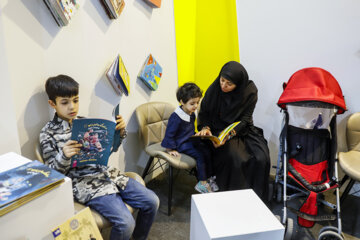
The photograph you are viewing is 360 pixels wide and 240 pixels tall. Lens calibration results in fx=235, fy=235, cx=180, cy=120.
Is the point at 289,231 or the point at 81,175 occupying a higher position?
the point at 81,175

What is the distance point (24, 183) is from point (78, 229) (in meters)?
0.29

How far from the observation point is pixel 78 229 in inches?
39.0

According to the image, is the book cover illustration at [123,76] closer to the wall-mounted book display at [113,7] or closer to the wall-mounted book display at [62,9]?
the wall-mounted book display at [113,7]

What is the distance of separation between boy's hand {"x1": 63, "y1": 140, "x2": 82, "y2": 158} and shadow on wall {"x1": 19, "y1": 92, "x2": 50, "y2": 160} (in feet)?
0.99

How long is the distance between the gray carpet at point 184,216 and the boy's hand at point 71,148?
3.10ft

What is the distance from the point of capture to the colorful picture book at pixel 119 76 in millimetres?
1745

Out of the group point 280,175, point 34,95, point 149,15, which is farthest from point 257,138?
point 34,95

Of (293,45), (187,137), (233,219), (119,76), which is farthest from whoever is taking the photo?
(293,45)

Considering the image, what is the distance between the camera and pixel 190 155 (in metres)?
1.97

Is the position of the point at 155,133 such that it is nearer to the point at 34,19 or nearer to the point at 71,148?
the point at 71,148

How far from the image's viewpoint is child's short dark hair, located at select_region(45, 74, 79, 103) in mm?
1287

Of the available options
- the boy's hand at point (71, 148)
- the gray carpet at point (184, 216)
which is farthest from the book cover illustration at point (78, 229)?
the gray carpet at point (184, 216)

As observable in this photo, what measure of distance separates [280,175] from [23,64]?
6.67 feet

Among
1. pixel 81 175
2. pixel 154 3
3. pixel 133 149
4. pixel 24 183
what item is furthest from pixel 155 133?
pixel 24 183
